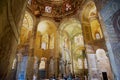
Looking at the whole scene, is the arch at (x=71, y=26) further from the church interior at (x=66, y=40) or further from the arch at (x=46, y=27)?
the arch at (x=46, y=27)

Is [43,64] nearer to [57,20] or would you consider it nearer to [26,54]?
[26,54]

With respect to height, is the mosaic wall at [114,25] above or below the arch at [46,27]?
below

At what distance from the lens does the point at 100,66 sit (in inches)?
539

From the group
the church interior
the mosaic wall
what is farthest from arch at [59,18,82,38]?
the mosaic wall

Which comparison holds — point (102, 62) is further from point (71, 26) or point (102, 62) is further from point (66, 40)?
point (71, 26)

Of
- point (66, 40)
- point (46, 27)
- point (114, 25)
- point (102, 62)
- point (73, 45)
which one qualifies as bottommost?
point (102, 62)

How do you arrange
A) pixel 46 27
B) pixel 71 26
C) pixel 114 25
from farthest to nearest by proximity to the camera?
pixel 71 26
pixel 46 27
pixel 114 25

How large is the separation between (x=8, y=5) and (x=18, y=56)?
36.9ft

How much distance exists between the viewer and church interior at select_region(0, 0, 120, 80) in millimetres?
8993

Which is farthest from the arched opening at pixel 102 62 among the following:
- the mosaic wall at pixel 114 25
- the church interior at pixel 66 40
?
the mosaic wall at pixel 114 25

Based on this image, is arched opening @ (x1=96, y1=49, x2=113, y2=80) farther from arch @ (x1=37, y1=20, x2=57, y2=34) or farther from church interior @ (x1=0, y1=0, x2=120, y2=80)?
arch @ (x1=37, y1=20, x2=57, y2=34)

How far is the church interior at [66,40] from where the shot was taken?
8.99 metres

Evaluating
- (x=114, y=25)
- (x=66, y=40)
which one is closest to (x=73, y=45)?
(x=66, y=40)

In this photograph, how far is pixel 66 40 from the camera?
2005 cm
